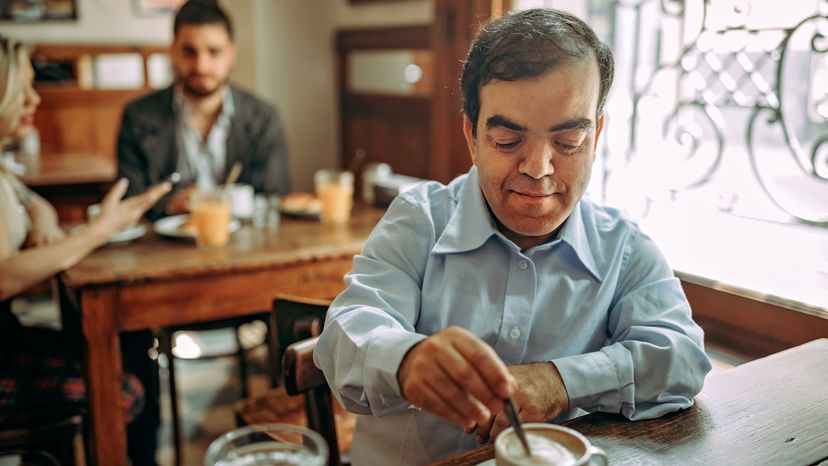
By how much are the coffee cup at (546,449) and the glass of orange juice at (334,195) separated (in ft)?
6.23

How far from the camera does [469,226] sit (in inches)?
51.1

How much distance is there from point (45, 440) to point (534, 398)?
152cm

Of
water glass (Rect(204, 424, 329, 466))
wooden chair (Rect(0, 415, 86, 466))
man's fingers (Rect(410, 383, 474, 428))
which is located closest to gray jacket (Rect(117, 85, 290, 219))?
wooden chair (Rect(0, 415, 86, 466))

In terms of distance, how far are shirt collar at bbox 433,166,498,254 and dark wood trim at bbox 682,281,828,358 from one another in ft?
3.44

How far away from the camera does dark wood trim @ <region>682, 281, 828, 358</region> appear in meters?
1.88

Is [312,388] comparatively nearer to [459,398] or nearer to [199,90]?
[459,398]

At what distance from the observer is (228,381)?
3.64 meters

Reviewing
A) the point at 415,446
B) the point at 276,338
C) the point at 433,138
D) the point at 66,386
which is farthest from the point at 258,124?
the point at 415,446

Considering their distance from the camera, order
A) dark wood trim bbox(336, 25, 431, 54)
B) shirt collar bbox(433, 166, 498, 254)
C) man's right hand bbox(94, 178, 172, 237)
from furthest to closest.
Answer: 1. dark wood trim bbox(336, 25, 431, 54)
2. man's right hand bbox(94, 178, 172, 237)
3. shirt collar bbox(433, 166, 498, 254)

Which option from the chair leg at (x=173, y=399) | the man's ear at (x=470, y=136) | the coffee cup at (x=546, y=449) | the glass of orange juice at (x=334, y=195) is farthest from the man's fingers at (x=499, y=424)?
the chair leg at (x=173, y=399)

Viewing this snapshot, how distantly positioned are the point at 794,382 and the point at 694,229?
112cm

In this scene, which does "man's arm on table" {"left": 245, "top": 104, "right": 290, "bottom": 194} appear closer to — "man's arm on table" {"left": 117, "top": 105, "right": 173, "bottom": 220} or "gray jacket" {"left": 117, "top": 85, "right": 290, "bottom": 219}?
"gray jacket" {"left": 117, "top": 85, "right": 290, "bottom": 219}

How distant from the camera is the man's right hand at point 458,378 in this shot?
87 cm

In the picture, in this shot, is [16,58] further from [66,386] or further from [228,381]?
[228,381]
